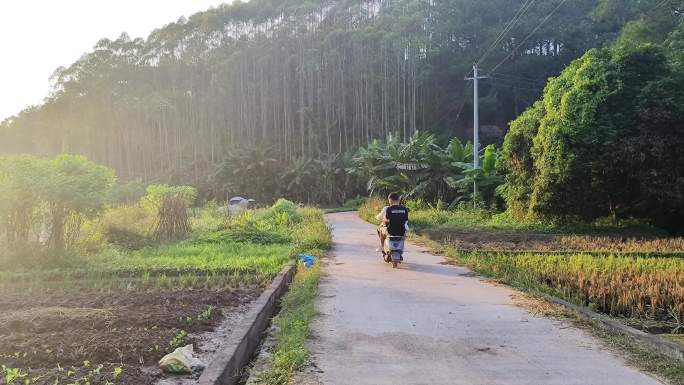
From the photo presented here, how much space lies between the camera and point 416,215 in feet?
59.7

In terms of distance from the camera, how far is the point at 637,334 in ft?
16.0

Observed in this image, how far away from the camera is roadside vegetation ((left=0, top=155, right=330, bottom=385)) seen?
415cm

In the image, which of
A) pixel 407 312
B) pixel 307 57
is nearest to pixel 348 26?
pixel 307 57

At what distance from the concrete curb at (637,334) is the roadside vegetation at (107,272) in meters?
3.83

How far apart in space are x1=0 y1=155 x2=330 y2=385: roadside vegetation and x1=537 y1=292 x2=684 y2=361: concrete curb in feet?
12.6

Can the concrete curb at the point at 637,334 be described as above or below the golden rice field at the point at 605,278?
below

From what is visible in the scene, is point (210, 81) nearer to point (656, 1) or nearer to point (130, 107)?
point (130, 107)

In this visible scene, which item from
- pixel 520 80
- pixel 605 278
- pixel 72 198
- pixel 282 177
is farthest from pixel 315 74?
pixel 605 278

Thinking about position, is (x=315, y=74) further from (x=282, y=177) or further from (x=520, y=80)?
(x=520, y=80)

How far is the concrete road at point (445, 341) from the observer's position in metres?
4.07

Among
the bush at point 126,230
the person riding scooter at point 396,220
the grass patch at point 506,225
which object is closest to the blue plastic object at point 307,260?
the person riding scooter at point 396,220

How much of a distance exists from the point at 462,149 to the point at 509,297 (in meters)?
18.1

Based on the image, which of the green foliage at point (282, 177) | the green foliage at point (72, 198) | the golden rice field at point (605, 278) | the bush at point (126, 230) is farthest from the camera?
the green foliage at point (282, 177)

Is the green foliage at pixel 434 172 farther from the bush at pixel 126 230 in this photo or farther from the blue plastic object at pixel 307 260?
the blue plastic object at pixel 307 260
